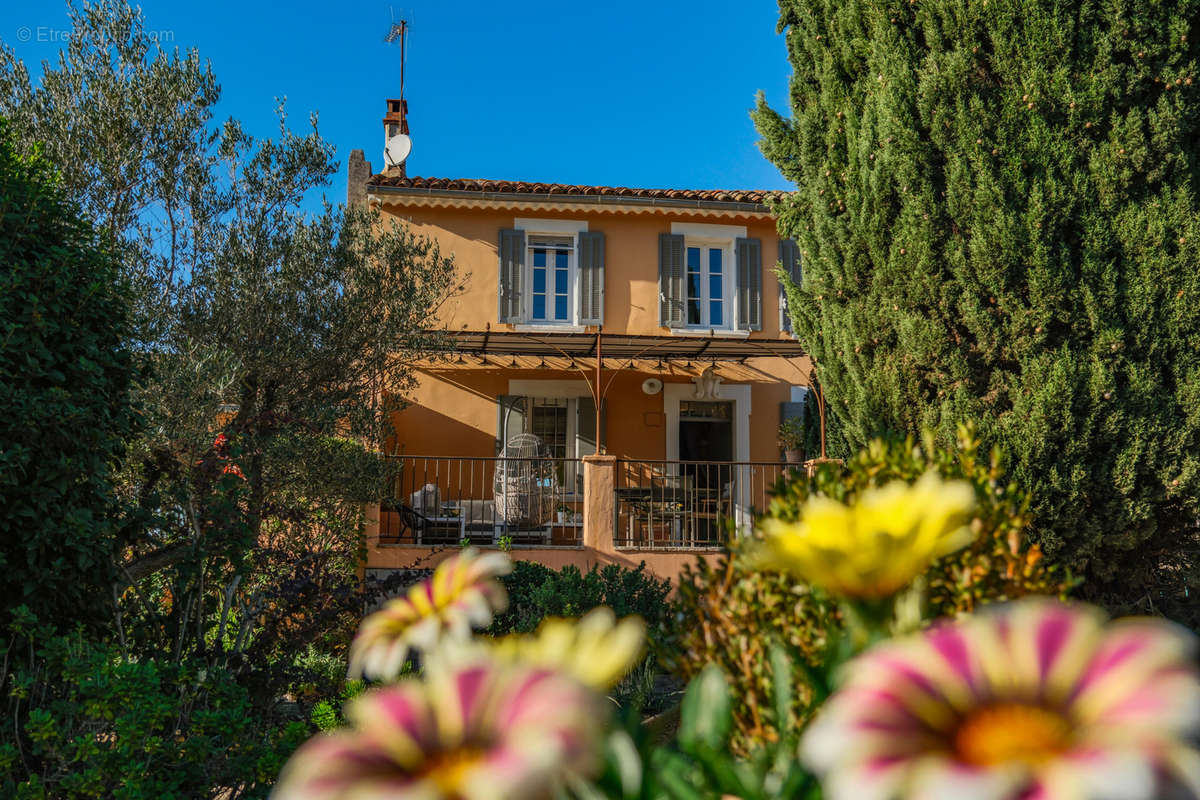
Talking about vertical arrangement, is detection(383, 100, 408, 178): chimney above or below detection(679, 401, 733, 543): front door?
above

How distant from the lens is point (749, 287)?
1309 centimetres

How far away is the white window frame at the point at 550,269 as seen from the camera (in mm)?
12836

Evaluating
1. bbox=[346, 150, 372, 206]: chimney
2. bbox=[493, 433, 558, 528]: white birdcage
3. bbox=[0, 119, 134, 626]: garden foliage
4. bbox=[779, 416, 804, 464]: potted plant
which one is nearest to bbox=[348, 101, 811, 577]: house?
bbox=[346, 150, 372, 206]: chimney

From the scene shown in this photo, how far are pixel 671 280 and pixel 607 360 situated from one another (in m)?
1.71

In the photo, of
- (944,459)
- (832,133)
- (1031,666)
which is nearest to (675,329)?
(832,133)

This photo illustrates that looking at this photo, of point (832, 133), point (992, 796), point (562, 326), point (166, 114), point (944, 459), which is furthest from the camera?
point (562, 326)

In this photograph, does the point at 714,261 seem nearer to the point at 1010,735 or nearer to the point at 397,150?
the point at 397,150

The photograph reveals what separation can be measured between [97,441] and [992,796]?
4437 millimetres

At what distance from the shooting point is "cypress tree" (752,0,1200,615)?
4559 millimetres

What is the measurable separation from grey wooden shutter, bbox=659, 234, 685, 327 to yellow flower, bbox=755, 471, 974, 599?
12239 mm

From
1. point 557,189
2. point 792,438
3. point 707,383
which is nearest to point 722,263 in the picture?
point 707,383

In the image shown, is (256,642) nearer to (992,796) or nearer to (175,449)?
(175,449)

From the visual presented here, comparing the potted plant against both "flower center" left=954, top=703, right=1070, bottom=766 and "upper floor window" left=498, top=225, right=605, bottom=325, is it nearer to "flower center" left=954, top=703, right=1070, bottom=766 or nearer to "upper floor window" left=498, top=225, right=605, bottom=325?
"upper floor window" left=498, top=225, right=605, bottom=325

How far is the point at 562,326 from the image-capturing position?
1294 cm
